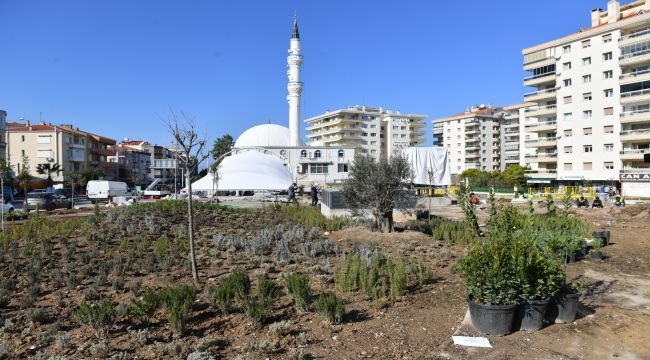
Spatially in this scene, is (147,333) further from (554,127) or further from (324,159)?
(324,159)

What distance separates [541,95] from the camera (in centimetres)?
6147

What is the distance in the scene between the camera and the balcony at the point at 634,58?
1881 inches

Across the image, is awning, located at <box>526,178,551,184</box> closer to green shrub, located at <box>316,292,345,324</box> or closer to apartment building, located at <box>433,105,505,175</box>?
apartment building, located at <box>433,105,505,175</box>

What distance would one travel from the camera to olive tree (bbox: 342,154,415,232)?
53.5 feet

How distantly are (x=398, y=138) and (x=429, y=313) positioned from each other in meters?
100

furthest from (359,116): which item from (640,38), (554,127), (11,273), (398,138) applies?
(11,273)

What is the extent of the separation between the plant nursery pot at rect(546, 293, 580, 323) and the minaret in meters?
78.7

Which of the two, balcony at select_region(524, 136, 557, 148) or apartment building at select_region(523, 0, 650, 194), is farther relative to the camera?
balcony at select_region(524, 136, 557, 148)

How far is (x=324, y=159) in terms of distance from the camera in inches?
3088

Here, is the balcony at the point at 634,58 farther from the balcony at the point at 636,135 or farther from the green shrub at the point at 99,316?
the green shrub at the point at 99,316

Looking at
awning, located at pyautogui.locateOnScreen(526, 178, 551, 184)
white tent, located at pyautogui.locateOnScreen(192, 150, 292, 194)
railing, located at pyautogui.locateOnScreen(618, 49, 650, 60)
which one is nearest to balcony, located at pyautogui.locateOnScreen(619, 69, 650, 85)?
railing, located at pyautogui.locateOnScreen(618, 49, 650, 60)

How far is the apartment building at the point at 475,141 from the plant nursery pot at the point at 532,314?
306 feet

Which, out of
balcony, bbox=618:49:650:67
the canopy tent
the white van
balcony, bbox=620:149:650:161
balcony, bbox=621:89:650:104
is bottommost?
the white van

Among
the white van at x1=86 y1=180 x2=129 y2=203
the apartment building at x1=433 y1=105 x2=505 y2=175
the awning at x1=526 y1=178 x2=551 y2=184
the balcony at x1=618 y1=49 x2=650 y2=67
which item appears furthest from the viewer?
the apartment building at x1=433 y1=105 x2=505 y2=175
